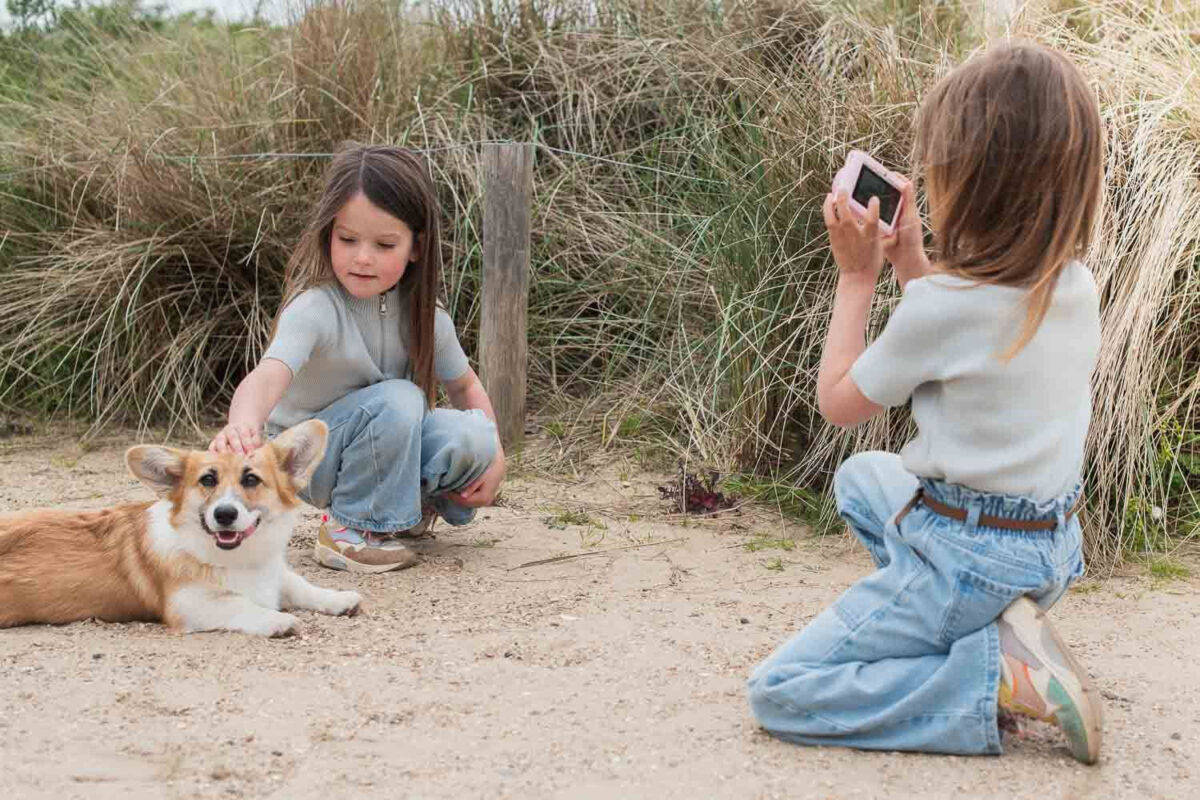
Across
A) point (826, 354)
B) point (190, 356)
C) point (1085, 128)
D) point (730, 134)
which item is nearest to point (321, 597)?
point (826, 354)

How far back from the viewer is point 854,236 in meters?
2.64

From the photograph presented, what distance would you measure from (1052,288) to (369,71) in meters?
4.05

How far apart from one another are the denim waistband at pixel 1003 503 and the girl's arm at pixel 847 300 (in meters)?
0.23

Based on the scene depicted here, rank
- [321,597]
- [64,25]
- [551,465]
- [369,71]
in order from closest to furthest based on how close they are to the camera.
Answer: [321,597] → [551,465] → [369,71] → [64,25]

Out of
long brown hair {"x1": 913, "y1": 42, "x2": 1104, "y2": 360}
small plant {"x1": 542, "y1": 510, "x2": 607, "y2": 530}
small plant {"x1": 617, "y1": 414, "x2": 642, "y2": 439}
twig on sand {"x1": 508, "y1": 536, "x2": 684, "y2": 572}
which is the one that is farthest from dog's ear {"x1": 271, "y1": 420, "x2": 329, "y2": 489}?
small plant {"x1": 617, "y1": 414, "x2": 642, "y2": 439}

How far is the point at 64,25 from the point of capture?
7004 mm

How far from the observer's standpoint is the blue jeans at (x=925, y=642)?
247cm

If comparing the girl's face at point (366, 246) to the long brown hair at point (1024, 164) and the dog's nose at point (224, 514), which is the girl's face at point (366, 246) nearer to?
the dog's nose at point (224, 514)

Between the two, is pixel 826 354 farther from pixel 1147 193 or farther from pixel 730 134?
pixel 730 134

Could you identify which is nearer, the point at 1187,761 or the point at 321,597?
the point at 1187,761

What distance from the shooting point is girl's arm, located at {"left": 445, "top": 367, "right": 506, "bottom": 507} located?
12.7 feet

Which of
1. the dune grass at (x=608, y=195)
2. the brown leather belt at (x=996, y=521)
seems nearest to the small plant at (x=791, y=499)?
the dune grass at (x=608, y=195)

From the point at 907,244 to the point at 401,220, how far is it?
1556mm

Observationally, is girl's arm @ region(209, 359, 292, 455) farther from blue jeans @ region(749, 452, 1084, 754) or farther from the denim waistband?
the denim waistband
